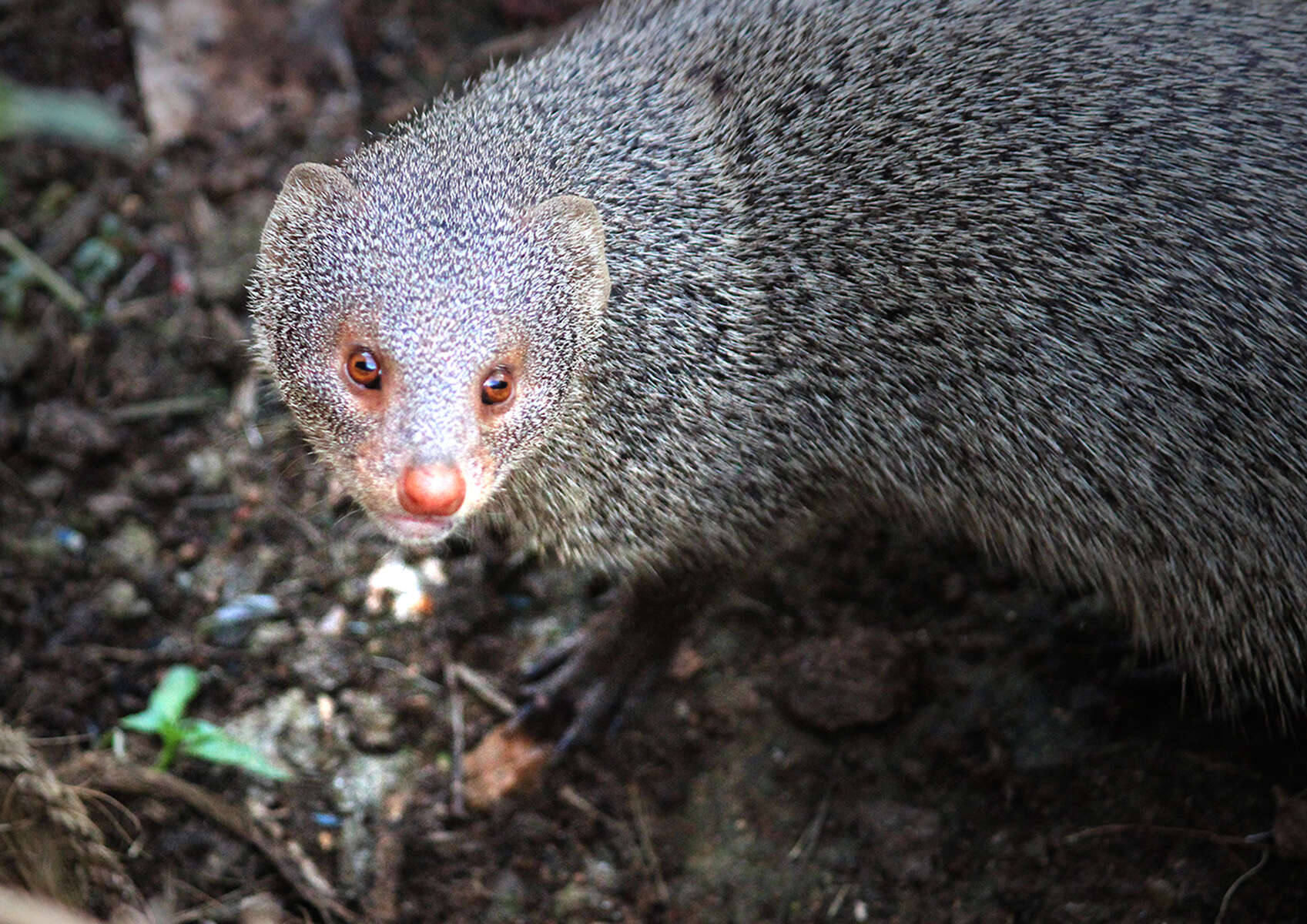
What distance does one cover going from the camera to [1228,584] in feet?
9.29

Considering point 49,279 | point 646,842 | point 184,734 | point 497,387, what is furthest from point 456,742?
point 49,279

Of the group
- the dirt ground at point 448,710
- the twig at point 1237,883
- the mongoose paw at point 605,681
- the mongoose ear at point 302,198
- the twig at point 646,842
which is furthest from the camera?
the mongoose paw at point 605,681

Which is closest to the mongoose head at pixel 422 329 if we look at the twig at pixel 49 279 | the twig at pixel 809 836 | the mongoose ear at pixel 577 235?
the mongoose ear at pixel 577 235

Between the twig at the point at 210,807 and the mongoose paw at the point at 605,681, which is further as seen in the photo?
the mongoose paw at the point at 605,681

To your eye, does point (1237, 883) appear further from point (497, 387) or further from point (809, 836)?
point (497, 387)

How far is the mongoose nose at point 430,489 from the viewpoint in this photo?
2318mm

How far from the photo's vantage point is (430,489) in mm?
2316

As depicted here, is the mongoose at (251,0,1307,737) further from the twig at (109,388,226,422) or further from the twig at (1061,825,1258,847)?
the twig at (109,388,226,422)

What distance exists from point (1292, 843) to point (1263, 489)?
919 mm

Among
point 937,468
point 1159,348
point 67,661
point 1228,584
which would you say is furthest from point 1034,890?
point 67,661

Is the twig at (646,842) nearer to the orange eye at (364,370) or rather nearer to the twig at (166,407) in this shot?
the orange eye at (364,370)

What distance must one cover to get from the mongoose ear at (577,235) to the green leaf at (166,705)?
175 cm

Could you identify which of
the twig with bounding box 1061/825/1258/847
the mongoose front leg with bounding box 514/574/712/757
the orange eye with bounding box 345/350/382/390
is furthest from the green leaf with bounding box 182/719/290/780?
the twig with bounding box 1061/825/1258/847

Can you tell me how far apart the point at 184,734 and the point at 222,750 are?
15 centimetres
